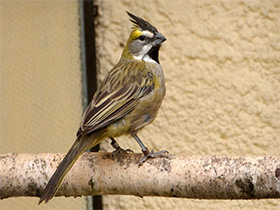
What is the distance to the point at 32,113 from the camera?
12.5 ft

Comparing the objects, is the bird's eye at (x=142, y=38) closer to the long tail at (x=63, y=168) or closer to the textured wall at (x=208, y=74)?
the textured wall at (x=208, y=74)

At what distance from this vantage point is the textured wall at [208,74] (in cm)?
388

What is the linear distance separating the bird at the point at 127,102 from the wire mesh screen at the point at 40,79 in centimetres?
70

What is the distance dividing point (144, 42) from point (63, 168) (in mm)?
1080

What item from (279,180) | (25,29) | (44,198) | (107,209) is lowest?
(107,209)

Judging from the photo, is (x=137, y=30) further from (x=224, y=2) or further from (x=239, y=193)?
(x=239, y=193)

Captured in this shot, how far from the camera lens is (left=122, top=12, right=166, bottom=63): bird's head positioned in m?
3.24

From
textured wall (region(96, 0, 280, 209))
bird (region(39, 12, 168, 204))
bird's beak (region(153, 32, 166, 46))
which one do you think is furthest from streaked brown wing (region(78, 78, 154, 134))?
textured wall (region(96, 0, 280, 209))

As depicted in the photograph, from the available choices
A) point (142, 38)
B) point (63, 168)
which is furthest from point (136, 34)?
point (63, 168)

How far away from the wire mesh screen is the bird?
0.70m

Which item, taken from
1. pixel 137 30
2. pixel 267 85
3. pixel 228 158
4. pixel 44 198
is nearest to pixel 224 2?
pixel 267 85

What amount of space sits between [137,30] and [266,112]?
1.17 meters

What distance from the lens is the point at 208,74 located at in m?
3.91

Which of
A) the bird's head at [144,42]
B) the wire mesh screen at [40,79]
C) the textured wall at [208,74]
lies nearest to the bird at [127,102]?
the bird's head at [144,42]
